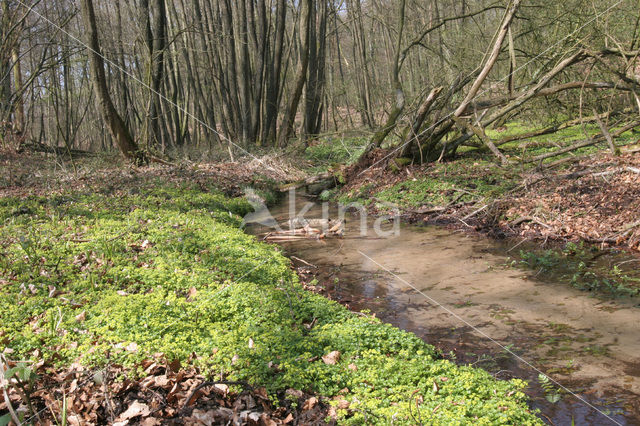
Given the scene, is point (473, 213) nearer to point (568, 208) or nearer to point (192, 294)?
point (568, 208)

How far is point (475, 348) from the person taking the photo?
4.46 m

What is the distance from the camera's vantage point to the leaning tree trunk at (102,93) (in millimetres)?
12625

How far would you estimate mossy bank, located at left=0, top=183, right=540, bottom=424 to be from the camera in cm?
342

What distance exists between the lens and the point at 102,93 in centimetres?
1296

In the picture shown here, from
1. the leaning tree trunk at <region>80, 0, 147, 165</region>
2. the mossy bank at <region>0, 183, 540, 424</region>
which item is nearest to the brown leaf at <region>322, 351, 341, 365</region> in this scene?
the mossy bank at <region>0, 183, 540, 424</region>

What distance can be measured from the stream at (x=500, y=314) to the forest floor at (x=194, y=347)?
44 centimetres

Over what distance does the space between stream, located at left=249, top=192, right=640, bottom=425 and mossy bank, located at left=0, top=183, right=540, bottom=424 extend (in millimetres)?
476

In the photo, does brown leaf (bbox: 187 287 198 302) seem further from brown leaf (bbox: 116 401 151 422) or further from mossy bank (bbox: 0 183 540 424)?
brown leaf (bbox: 116 401 151 422)

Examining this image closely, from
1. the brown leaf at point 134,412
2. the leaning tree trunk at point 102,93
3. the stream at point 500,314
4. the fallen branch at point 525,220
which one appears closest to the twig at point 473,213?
the stream at point 500,314

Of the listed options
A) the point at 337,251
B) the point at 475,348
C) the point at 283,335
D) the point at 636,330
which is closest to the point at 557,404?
the point at 475,348

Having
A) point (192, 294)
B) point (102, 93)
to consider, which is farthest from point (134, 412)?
point (102, 93)

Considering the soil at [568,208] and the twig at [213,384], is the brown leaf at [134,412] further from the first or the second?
the soil at [568,208]

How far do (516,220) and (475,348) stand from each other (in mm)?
4437

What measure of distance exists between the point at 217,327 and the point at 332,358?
1117mm
